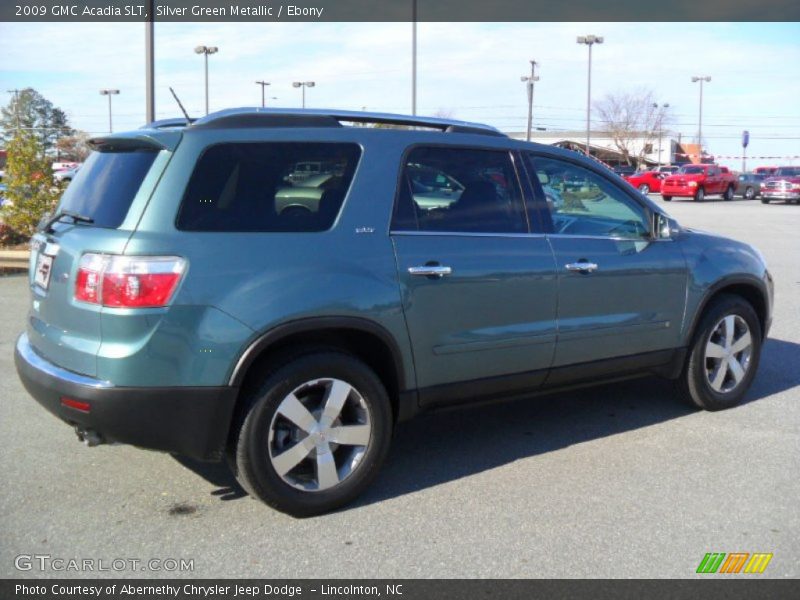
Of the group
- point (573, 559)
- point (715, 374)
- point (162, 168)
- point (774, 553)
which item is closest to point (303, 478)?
point (573, 559)

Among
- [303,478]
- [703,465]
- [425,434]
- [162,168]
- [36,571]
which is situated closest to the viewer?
[36,571]

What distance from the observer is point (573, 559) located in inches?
143

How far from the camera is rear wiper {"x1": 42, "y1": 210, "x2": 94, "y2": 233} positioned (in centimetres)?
404

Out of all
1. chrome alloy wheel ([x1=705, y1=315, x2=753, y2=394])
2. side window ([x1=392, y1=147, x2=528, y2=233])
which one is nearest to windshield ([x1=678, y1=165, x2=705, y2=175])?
chrome alloy wheel ([x1=705, y1=315, x2=753, y2=394])

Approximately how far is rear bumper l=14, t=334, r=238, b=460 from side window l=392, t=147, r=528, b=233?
49.8 inches

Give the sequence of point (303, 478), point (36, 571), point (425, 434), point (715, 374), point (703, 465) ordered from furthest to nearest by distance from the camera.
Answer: point (715, 374) < point (425, 434) < point (703, 465) < point (303, 478) < point (36, 571)

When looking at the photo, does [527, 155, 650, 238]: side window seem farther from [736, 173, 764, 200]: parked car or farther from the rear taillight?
[736, 173, 764, 200]: parked car

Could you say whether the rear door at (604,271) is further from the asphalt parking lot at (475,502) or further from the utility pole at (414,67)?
the utility pole at (414,67)

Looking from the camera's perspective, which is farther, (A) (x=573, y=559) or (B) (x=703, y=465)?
(B) (x=703, y=465)

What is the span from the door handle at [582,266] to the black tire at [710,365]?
3.72 feet

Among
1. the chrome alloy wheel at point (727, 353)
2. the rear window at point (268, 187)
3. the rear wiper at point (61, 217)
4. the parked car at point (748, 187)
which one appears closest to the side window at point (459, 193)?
the rear window at point (268, 187)

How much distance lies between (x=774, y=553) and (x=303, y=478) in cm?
213

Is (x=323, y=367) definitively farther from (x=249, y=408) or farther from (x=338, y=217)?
(x=338, y=217)
